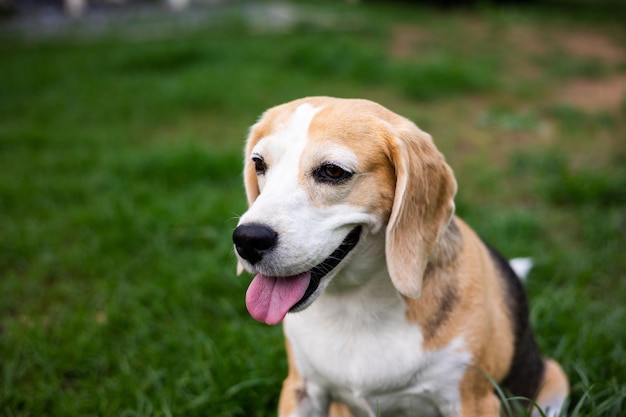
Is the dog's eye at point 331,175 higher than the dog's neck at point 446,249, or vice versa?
the dog's eye at point 331,175

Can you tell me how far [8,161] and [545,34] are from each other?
9929mm

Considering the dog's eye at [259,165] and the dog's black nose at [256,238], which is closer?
the dog's black nose at [256,238]

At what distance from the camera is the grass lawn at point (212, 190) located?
121 inches

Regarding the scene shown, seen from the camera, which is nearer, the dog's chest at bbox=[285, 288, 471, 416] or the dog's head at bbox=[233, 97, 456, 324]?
the dog's head at bbox=[233, 97, 456, 324]

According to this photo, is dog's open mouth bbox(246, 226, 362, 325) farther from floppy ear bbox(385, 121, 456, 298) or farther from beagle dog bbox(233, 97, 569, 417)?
floppy ear bbox(385, 121, 456, 298)

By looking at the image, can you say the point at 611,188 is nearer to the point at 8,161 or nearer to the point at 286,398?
Result: the point at 286,398

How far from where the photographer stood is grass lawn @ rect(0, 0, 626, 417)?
3.07m

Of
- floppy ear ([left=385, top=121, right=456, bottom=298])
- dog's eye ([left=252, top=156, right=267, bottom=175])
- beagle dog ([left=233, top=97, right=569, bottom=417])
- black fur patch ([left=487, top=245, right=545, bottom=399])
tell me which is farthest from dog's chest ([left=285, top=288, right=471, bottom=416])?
dog's eye ([left=252, top=156, right=267, bottom=175])

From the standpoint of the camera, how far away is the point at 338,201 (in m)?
2.12

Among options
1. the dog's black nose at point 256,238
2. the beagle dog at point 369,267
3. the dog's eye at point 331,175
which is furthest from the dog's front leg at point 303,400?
the dog's eye at point 331,175

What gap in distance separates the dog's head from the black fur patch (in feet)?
2.04

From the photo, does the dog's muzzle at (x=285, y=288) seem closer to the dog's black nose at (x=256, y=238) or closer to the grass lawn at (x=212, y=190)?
the dog's black nose at (x=256, y=238)

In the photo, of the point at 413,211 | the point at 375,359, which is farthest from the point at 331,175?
the point at 375,359

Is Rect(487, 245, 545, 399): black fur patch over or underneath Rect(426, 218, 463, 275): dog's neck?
underneath
